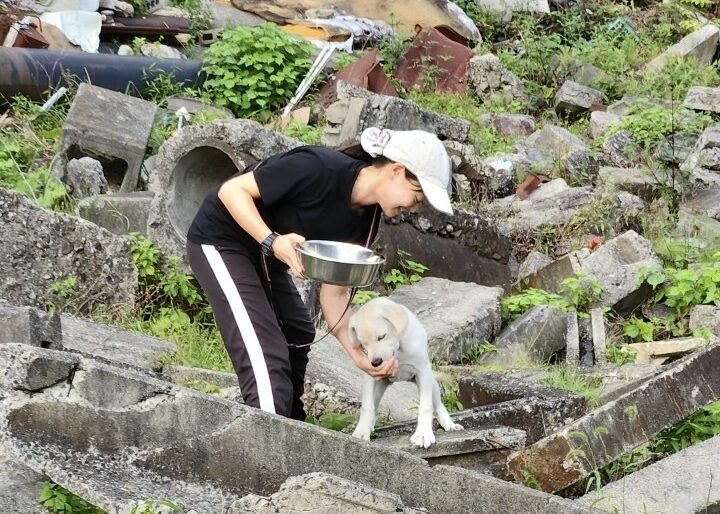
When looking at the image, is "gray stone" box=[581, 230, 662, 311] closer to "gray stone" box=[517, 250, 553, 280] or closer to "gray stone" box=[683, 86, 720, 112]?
"gray stone" box=[517, 250, 553, 280]

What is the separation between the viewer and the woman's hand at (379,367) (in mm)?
4555

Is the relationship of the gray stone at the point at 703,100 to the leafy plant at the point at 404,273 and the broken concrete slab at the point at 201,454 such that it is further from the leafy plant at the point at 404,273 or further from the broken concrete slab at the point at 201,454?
the broken concrete slab at the point at 201,454

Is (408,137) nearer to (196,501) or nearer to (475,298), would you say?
(196,501)

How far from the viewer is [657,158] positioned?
10.9 m

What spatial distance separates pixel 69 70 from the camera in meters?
10.7

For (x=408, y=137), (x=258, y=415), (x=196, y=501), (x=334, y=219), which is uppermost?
(x=408, y=137)

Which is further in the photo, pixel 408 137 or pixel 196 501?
pixel 408 137

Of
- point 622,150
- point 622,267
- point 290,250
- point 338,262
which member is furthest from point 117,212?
point 622,150

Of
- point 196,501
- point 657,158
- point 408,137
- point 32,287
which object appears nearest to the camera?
point 196,501

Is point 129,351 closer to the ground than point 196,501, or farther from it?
closer to the ground

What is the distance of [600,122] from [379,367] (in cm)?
821

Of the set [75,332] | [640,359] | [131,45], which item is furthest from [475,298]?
[131,45]

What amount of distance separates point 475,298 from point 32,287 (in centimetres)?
300

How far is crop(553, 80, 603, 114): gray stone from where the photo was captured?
13031 millimetres
